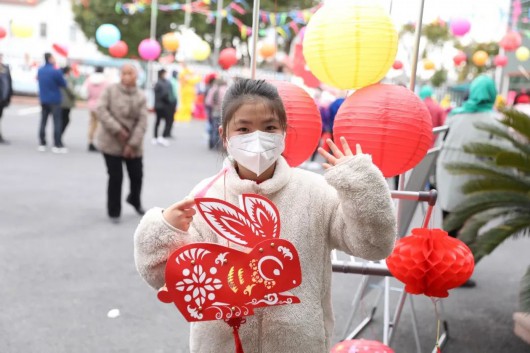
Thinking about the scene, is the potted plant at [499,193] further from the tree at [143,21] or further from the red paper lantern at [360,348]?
the tree at [143,21]

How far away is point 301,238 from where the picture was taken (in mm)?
1779

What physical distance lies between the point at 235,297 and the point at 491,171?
302 cm

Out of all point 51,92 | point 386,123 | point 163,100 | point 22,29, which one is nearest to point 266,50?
point 163,100

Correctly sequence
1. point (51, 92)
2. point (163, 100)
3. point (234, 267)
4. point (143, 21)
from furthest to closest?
point (143, 21) < point (163, 100) < point (51, 92) < point (234, 267)

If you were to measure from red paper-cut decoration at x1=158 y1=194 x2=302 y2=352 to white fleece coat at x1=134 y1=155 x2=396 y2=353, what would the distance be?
0.11 m

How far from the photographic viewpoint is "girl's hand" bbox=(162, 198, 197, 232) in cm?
164

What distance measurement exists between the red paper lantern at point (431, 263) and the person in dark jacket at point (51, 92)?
9863mm

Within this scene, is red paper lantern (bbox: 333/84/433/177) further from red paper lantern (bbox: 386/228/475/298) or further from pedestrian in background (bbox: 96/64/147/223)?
pedestrian in background (bbox: 96/64/147/223)

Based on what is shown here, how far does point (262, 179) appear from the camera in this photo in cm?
182

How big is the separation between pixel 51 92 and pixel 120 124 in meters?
5.58

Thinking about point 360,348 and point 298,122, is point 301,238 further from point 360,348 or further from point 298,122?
point 360,348

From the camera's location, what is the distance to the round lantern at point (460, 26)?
12.6 meters

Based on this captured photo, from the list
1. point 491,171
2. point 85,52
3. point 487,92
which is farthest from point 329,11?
point 85,52

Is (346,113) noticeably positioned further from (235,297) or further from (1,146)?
(1,146)
